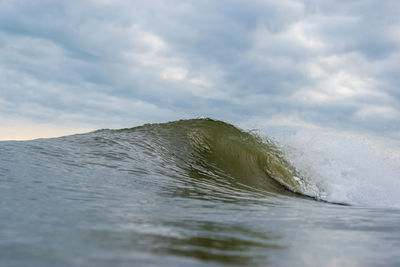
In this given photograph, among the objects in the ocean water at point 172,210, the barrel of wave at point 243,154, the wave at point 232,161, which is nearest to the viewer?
the ocean water at point 172,210

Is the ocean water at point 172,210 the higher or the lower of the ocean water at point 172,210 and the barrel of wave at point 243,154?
the lower

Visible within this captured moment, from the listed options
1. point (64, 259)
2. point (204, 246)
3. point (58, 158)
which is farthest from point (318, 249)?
point (58, 158)

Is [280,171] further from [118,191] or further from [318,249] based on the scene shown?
[318,249]

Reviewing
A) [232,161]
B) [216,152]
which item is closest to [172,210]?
[232,161]

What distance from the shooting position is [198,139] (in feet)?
36.0

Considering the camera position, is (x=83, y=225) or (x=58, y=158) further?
(x=58, y=158)

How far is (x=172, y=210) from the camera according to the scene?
3.61m

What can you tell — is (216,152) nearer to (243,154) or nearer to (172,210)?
(243,154)

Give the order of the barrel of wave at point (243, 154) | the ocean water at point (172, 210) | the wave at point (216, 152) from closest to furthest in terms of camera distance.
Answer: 1. the ocean water at point (172, 210)
2. the wave at point (216, 152)
3. the barrel of wave at point (243, 154)

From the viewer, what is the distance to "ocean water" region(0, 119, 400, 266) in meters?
1.98

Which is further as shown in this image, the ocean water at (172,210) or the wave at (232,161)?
the wave at (232,161)

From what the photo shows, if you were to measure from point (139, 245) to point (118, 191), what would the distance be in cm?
256

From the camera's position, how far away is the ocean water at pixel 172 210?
1979 mm

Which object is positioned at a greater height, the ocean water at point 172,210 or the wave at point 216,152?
the wave at point 216,152
